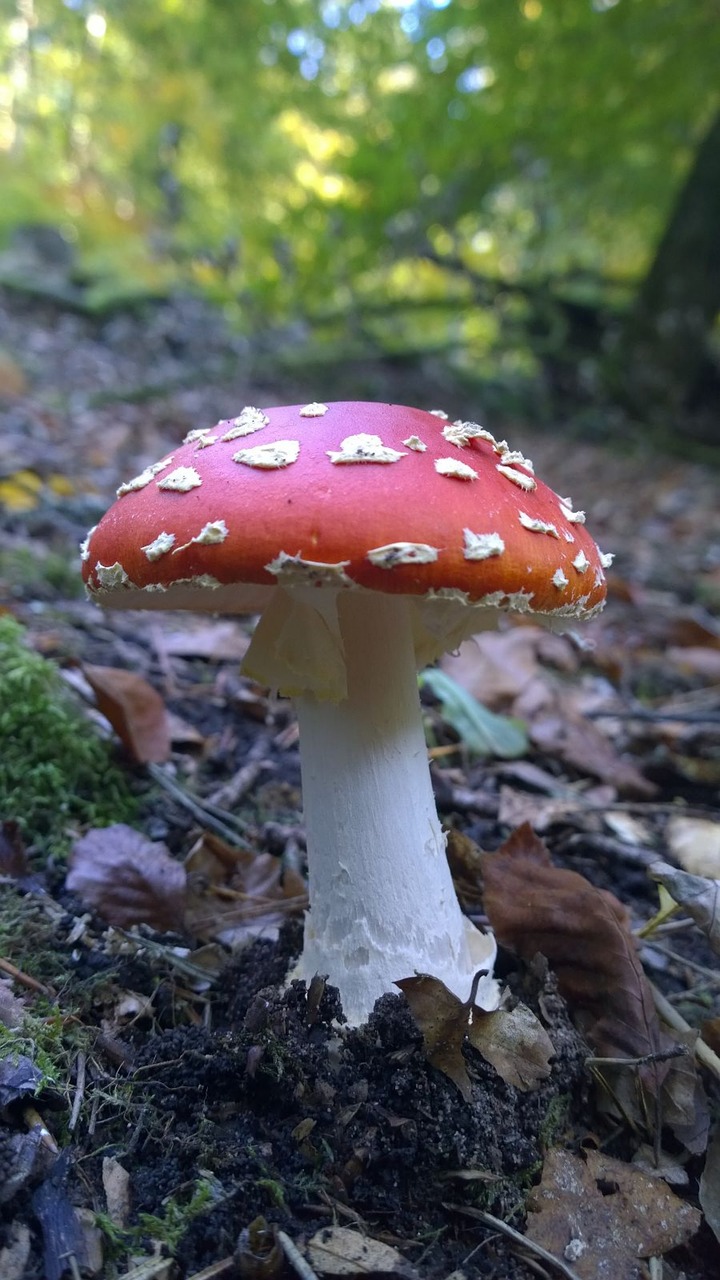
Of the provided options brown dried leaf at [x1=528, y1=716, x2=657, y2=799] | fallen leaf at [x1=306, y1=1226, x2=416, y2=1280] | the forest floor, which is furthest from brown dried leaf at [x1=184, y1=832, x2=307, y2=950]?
brown dried leaf at [x1=528, y1=716, x2=657, y2=799]

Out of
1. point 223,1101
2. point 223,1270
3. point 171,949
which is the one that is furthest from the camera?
point 171,949

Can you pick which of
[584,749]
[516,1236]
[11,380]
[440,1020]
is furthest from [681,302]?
[516,1236]

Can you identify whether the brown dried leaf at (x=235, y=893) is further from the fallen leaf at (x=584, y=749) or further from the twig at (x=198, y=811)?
the fallen leaf at (x=584, y=749)

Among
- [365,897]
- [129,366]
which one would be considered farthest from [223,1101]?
[129,366]

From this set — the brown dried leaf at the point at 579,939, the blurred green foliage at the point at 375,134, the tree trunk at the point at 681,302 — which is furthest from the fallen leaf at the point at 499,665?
the blurred green foliage at the point at 375,134

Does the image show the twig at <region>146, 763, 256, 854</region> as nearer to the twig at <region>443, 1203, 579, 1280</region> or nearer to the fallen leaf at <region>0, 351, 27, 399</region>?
the twig at <region>443, 1203, 579, 1280</region>

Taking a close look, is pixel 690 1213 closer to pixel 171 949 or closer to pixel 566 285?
pixel 171 949

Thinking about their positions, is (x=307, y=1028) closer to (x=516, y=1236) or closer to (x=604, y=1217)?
(x=516, y=1236)
